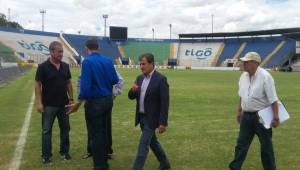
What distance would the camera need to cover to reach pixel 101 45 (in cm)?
10231

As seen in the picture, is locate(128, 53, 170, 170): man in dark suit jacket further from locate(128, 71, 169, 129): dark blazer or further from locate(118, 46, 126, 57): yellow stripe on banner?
locate(118, 46, 126, 57): yellow stripe on banner

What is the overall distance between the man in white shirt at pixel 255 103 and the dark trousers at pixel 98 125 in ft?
6.67

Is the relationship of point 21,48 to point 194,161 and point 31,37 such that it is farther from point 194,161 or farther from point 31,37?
point 194,161

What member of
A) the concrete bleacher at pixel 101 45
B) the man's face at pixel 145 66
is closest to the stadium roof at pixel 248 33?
the concrete bleacher at pixel 101 45

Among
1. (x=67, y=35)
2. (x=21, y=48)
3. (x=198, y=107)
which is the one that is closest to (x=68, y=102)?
(x=198, y=107)

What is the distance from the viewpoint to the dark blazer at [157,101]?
21.7ft

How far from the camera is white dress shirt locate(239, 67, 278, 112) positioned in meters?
6.43

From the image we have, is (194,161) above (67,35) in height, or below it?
below

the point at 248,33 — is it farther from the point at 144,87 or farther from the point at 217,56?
the point at 144,87

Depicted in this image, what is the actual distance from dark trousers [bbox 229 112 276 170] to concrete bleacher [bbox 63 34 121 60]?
286 feet

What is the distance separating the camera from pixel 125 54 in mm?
104500

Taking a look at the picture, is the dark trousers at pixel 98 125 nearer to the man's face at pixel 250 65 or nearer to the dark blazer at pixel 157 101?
the dark blazer at pixel 157 101

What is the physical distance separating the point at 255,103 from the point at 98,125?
236cm

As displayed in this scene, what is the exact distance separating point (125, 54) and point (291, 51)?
119 ft
